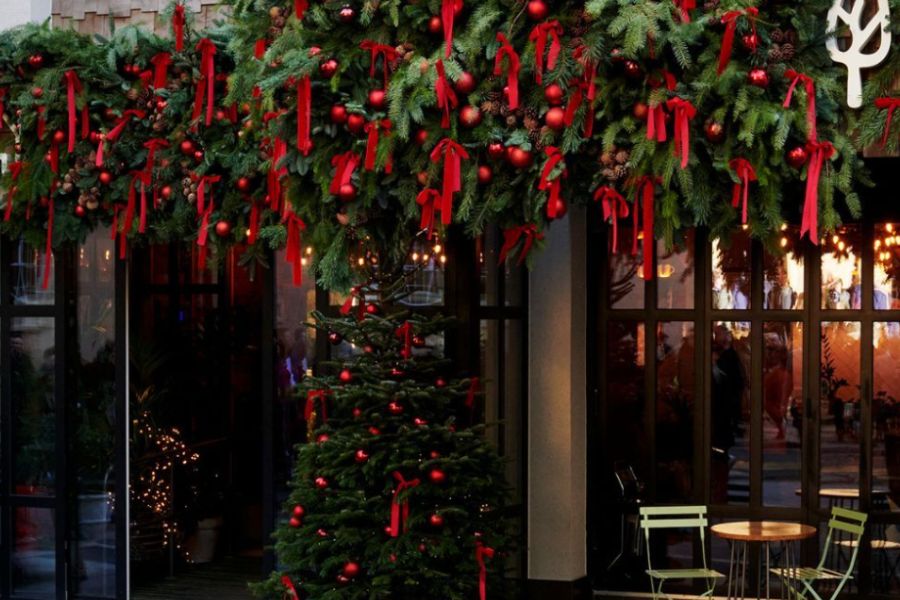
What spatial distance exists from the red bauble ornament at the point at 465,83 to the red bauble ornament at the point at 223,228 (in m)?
2.42

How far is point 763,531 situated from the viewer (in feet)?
31.7

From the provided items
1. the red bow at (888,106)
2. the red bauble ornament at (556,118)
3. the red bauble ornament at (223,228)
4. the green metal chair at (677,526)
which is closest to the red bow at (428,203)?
the red bauble ornament at (556,118)

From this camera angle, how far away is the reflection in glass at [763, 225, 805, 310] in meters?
10.6

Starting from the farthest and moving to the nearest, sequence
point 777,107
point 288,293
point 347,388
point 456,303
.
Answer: point 288,293 → point 456,303 → point 347,388 → point 777,107

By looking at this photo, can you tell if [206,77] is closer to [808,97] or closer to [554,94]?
[554,94]

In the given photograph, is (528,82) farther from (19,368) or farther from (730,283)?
(19,368)

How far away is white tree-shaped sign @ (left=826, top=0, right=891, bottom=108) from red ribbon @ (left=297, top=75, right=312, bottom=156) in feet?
8.85

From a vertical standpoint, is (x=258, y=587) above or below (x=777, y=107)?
below

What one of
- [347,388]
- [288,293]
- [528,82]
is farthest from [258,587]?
[528,82]

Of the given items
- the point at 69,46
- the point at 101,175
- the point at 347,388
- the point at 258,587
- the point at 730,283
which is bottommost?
the point at 258,587

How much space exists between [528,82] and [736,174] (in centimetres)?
118

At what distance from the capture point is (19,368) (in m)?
10.7

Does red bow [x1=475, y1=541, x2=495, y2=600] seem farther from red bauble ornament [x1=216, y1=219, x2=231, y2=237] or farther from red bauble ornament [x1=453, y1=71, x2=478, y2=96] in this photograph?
red bauble ornament [x1=453, y1=71, x2=478, y2=96]

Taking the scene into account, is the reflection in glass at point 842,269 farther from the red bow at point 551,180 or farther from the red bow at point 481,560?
the red bow at point 551,180
